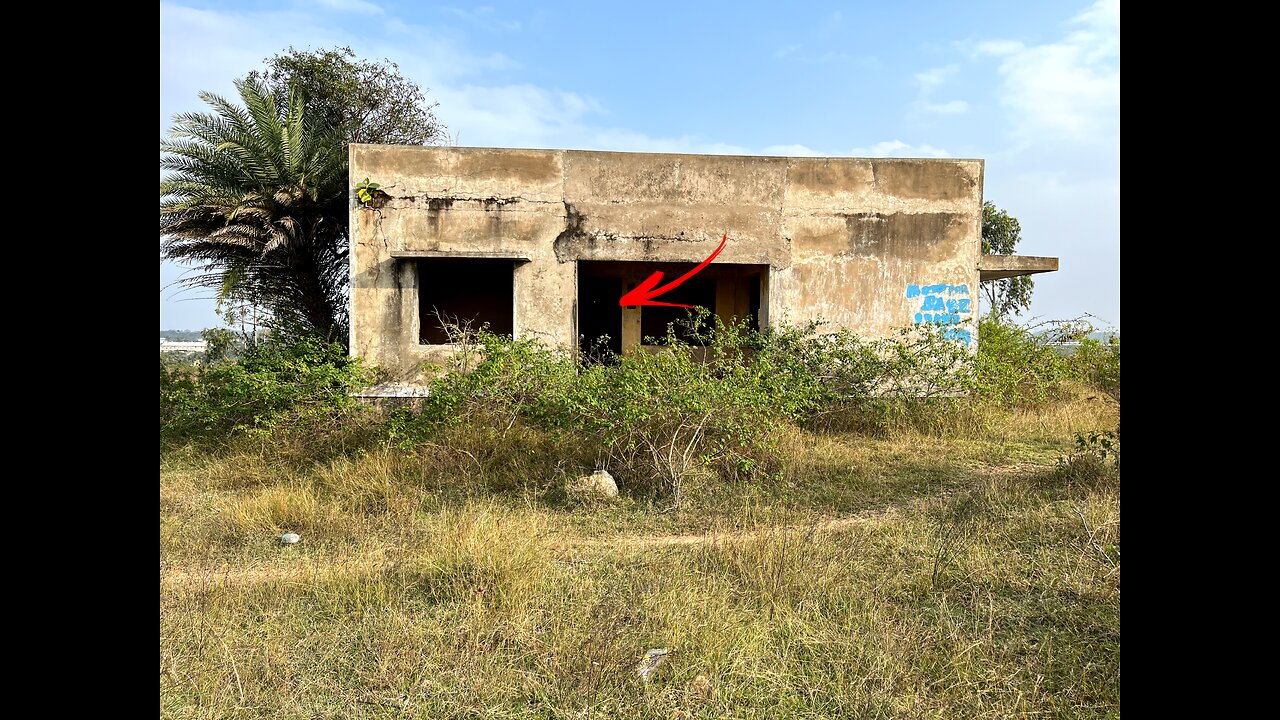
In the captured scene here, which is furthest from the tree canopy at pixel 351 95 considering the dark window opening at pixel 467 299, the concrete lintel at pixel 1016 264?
the concrete lintel at pixel 1016 264

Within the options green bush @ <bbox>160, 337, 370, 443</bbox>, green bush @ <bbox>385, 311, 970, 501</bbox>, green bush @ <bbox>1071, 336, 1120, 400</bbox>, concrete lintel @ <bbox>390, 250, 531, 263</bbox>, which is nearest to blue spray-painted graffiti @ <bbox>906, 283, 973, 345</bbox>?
green bush @ <bbox>385, 311, 970, 501</bbox>

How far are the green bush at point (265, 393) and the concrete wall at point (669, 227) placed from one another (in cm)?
69

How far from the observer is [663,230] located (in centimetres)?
909

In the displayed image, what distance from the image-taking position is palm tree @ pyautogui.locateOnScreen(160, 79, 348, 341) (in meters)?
9.16

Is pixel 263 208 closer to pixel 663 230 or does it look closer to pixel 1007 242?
pixel 663 230

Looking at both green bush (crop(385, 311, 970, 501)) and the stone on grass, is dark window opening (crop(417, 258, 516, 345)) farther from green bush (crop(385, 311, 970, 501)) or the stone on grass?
the stone on grass

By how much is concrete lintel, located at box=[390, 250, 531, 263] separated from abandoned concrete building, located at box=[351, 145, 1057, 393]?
2 cm

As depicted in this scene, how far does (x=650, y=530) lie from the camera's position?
5438 mm

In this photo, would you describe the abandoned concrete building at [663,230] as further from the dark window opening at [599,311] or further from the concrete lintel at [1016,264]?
the dark window opening at [599,311]
